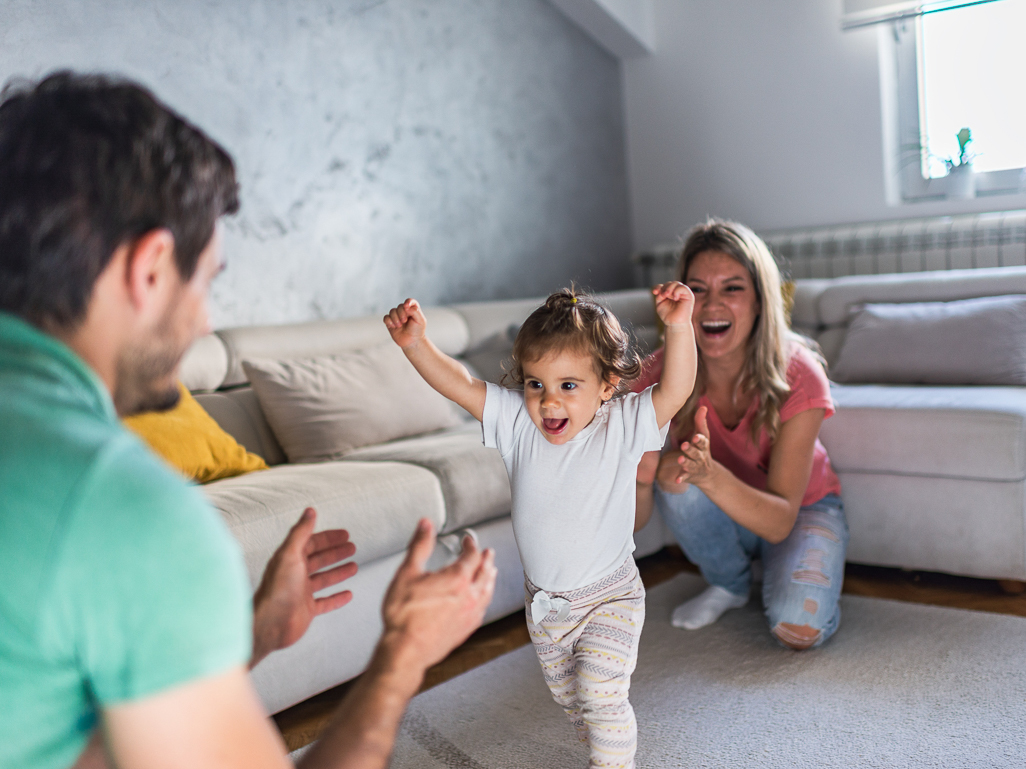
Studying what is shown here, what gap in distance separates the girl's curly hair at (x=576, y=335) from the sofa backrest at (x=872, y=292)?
204cm

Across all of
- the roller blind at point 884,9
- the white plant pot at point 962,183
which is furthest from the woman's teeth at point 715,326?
the roller blind at point 884,9

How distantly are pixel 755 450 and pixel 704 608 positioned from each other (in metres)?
0.44

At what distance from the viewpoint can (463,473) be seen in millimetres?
2219

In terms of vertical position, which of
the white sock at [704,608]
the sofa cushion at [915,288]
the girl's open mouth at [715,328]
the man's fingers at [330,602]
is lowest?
the white sock at [704,608]

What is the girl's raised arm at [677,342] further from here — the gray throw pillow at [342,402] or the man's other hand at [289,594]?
the gray throw pillow at [342,402]

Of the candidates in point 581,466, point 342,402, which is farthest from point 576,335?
point 342,402

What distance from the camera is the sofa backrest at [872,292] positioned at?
299 cm

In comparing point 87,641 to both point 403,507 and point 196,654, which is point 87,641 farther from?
point 403,507

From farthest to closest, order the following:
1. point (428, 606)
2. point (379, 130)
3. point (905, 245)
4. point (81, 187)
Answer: point (905, 245), point (379, 130), point (428, 606), point (81, 187)

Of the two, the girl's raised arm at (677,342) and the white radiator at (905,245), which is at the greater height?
the white radiator at (905,245)

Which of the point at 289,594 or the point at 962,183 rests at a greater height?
the point at 962,183

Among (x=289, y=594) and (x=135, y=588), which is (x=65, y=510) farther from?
(x=289, y=594)

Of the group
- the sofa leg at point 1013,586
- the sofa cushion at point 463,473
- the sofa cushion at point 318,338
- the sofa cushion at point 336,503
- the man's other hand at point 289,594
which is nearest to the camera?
the man's other hand at point 289,594

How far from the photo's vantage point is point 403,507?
81.0 inches
